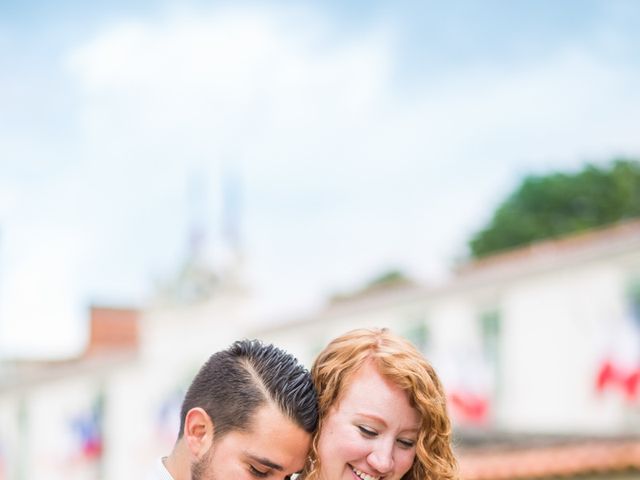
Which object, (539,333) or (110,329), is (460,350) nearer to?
(539,333)

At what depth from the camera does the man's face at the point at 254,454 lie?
10.4 feet

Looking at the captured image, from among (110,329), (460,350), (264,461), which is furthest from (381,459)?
(110,329)

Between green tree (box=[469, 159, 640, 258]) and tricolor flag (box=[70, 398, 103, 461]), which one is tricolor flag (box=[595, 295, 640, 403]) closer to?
tricolor flag (box=[70, 398, 103, 461])

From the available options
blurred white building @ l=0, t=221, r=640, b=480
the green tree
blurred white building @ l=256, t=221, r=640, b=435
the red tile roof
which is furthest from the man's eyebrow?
the green tree

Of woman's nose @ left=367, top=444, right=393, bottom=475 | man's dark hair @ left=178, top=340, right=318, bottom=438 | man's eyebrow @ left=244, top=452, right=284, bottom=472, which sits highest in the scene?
man's dark hair @ left=178, top=340, right=318, bottom=438

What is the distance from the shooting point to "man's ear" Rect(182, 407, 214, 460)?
126 inches

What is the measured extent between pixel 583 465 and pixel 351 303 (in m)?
8.32

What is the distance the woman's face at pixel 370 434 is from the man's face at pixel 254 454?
0.26m

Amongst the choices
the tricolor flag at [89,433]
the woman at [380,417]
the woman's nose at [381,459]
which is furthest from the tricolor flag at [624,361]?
the tricolor flag at [89,433]

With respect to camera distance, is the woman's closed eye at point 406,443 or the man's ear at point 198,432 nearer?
the man's ear at point 198,432

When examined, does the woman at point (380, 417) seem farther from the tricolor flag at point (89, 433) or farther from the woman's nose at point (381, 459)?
the tricolor flag at point (89, 433)

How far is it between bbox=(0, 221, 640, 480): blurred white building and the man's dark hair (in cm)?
829

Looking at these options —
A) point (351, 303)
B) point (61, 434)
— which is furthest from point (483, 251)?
point (351, 303)

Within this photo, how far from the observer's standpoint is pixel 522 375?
1641 centimetres
